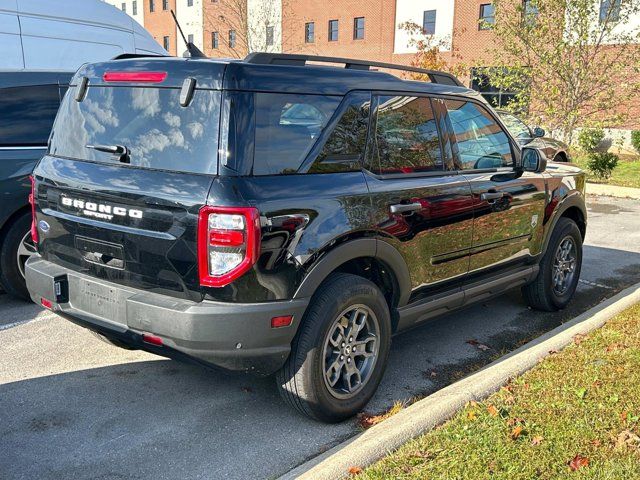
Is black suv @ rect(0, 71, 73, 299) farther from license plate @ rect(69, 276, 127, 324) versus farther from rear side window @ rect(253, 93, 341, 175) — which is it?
rear side window @ rect(253, 93, 341, 175)

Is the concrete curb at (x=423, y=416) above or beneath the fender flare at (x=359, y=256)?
beneath

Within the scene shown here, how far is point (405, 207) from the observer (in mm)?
3764

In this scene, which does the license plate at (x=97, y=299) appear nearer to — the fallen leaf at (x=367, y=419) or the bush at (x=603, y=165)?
the fallen leaf at (x=367, y=419)

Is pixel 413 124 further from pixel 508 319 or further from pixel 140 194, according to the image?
pixel 508 319

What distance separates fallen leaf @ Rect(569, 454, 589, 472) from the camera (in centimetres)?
288

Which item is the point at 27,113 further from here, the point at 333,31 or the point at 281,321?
the point at 333,31

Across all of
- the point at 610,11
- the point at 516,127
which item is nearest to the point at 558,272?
the point at 516,127

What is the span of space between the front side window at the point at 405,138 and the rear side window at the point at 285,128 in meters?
0.45

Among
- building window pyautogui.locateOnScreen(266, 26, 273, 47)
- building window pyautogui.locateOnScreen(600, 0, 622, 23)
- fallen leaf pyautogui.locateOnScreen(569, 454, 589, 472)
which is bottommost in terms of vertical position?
fallen leaf pyautogui.locateOnScreen(569, 454, 589, 472)

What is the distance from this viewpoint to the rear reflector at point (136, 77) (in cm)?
327

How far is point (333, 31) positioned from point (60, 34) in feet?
125

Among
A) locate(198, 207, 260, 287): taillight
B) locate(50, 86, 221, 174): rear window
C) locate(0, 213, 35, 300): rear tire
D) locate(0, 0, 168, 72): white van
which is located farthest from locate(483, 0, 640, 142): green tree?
locate(198, 207, 260, 287): taillight

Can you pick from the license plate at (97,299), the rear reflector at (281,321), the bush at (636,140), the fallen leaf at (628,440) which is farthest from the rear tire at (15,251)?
the bush at (636,140)

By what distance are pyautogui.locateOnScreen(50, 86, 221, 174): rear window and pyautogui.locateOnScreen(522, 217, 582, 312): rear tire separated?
352 cm
